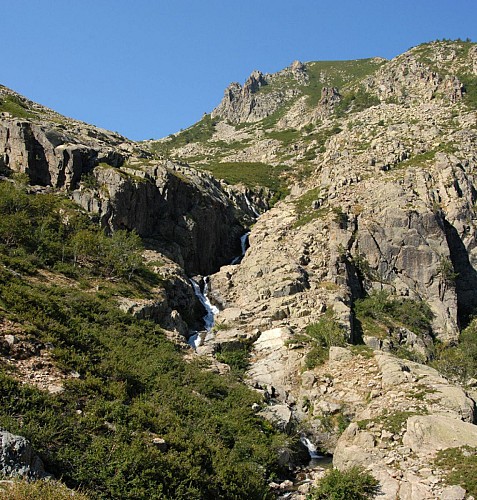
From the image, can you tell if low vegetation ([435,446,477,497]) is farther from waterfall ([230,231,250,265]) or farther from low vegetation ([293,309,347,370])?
waterfall ([230,231,250,265])

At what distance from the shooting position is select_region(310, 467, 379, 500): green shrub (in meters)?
18.3

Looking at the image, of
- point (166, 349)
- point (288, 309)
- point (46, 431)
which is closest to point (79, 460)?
point (46, 431)

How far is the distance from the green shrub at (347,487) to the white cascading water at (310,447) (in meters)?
7.40

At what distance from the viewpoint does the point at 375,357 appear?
1278 inches

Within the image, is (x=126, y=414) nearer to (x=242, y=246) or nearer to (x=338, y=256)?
(x=338, y=256)

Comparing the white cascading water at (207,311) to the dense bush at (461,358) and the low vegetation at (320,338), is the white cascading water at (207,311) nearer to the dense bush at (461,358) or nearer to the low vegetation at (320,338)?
the low vegetation at (320,338)

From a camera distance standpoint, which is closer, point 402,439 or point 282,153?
point 402,439

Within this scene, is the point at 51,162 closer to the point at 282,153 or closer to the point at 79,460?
the point at 79,460

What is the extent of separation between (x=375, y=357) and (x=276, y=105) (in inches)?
6156

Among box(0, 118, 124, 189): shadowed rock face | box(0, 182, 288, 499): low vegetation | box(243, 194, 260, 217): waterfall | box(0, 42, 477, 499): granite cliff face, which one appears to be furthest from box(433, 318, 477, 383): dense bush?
box(0, 118, 124, 189): shadowed rock face

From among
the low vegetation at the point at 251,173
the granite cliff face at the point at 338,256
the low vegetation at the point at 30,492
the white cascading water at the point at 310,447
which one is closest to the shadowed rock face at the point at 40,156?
the granite cliff face at the point at 338,256

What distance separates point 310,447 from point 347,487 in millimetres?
9041

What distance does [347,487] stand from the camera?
729 inches

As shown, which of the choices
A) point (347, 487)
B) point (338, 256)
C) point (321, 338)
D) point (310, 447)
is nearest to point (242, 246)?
point (338, 256)
